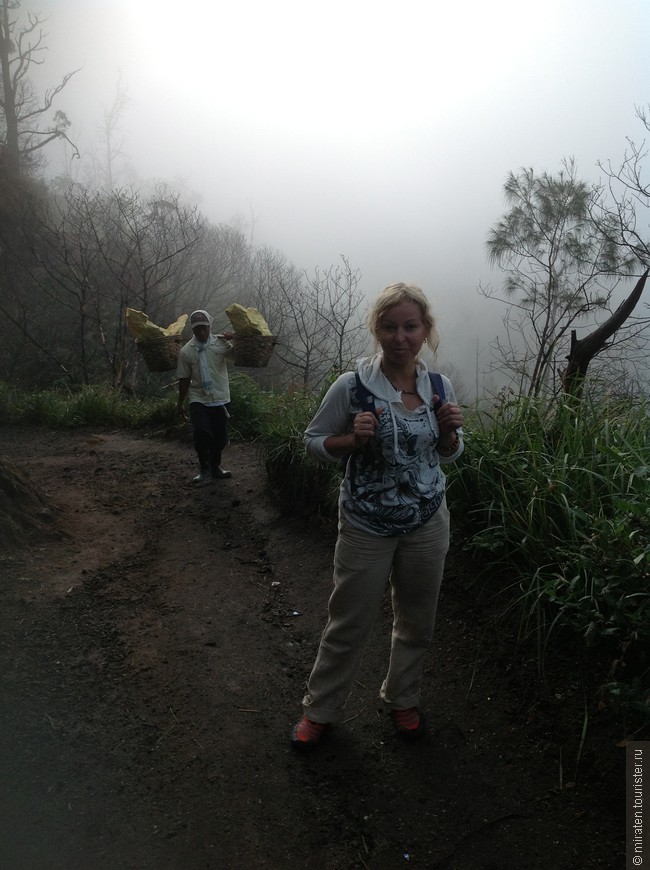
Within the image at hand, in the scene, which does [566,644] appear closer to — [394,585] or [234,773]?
[394,585]

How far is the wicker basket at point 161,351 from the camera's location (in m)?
5.20

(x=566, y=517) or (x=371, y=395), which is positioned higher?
(x=371, y=395)

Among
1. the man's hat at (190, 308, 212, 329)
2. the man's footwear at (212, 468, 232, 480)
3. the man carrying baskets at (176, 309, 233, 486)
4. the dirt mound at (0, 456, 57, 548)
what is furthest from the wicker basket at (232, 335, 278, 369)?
the dirt mound at (0, 456, 57, 548)

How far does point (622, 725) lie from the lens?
6.20 ft

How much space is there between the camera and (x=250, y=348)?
16.9 ft

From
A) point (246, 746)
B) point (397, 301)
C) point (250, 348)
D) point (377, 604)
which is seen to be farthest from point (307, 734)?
point (250, 348)

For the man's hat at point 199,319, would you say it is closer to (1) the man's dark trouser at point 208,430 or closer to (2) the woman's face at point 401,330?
(1) the man's dark trouser at point 208,430

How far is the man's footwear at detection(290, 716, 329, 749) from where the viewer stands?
2.09 m

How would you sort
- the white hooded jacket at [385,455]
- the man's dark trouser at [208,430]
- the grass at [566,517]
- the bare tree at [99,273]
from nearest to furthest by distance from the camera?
1. the white hooded jacket at [385,455]
2. the grass at [566,517]
3. the man's dark trouser at [208,430]
4. the bare tree at [99,273]

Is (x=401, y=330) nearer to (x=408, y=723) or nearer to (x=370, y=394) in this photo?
(x=370, y=394)

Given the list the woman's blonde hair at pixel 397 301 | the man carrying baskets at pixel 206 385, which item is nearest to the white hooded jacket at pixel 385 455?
the woman's blonde hair at pixel 397 301

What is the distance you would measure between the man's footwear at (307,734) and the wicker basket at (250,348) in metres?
3.52

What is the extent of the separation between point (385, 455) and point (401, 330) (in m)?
0.40

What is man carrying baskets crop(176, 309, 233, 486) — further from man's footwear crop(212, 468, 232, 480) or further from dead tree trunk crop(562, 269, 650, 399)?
dead tree trunk crop(562, 269, 650, 399)
